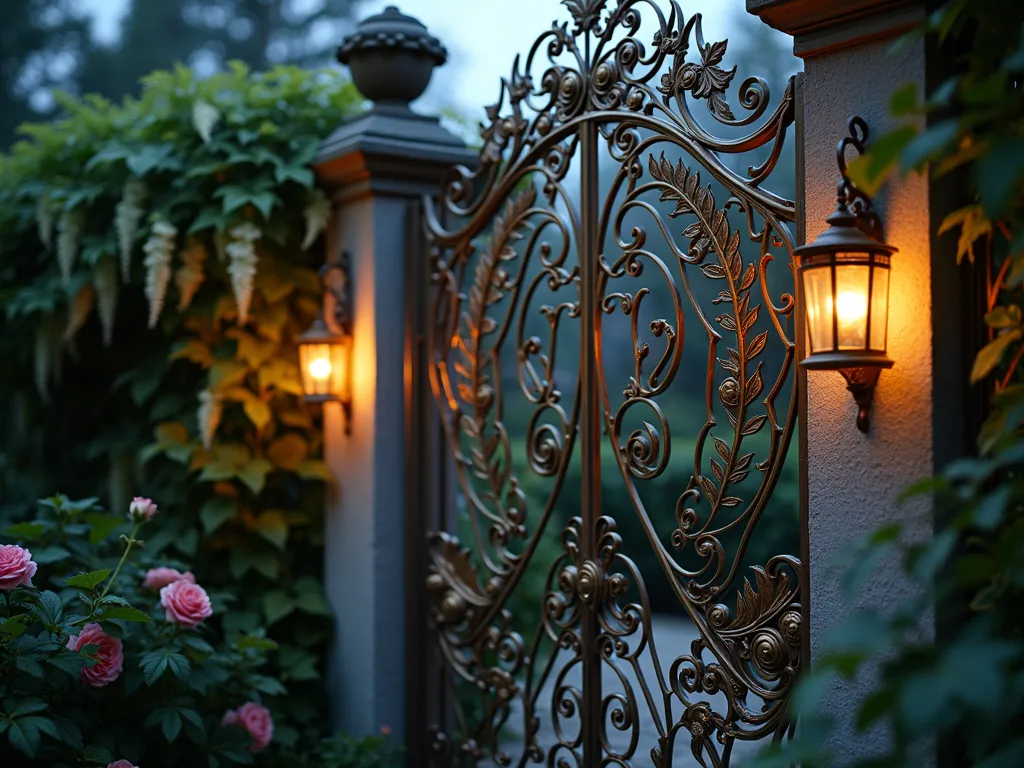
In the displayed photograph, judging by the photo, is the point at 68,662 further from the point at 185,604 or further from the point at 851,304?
the point at 851,304

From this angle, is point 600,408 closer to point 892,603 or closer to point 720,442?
point 720,442

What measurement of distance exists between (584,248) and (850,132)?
40.9 inches

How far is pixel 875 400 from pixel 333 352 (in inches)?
89.7

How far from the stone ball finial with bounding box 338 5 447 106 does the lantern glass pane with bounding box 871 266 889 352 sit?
7.80 feet

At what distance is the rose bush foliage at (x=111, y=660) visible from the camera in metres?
2.58

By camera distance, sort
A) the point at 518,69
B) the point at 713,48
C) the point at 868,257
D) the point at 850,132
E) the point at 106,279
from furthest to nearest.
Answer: the point at 106,279 → the point at 518,69 → the point at 713,48 → the point at 850,132 → the point at 868,257

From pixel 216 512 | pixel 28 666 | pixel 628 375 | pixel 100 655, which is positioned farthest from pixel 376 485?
pixel 28 666

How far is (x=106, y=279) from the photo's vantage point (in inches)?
166

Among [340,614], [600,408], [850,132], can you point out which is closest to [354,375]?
[340,614]

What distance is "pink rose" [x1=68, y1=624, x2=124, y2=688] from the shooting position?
2.71 meters

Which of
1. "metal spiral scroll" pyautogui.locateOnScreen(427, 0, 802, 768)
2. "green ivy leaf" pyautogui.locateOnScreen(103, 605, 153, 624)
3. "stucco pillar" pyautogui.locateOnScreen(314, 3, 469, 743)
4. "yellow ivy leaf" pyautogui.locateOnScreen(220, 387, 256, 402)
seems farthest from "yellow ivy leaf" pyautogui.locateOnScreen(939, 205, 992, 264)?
"yellow ivy leaf" pyautogui.locateOnScreen(220, 387, 256, 402)

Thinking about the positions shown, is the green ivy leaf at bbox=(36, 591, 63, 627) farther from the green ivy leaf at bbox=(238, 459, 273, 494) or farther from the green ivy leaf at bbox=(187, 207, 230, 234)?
the green ivy leaf at bbox=(187, 207, 230, 234)

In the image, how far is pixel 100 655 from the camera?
278 cm

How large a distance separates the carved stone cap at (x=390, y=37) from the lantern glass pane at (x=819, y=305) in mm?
2291
